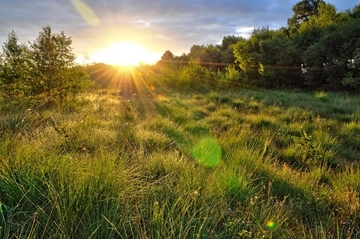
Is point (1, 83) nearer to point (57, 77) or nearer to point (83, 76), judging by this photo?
point (57, 77)

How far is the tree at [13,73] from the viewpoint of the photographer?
28.0 ft

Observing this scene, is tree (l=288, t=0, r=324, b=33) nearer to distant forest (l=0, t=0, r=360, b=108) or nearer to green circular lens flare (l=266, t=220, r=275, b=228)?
distant forest (l=0, t=0, r=360, b=108)

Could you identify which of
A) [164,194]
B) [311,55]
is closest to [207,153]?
[164,194]

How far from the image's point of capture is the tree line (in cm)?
1526

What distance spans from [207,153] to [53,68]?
705 cm

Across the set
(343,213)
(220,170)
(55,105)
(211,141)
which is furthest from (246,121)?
(55,105)

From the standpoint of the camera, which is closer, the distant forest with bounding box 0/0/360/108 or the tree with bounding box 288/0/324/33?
the distant forest with bounding box 0/0/360/108

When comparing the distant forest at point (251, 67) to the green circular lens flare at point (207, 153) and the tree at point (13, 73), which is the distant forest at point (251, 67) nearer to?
the tree at point (13, 73)

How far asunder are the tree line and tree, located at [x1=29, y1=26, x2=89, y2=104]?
13900 mm

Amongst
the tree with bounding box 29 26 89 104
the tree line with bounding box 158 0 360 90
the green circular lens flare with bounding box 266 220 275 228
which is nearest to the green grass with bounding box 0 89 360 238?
the green circular lens flare with bounding box 266 220 275 228

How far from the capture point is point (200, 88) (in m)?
20.0

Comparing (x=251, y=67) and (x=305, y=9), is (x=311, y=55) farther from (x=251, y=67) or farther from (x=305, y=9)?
(x=305, y=9)

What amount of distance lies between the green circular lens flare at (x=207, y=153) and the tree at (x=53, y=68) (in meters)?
6.26

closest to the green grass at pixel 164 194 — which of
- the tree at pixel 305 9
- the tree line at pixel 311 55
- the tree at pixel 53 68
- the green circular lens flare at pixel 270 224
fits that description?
the green circular lens flare at pixel 270 224
